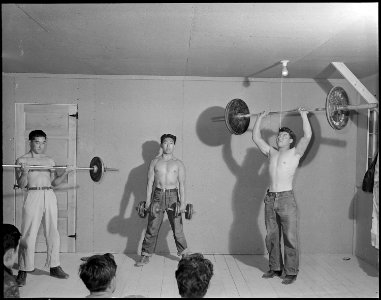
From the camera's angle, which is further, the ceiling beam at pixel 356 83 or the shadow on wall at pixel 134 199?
the shadow on wall at pixel 134 199

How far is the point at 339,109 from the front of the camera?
11.6 feet

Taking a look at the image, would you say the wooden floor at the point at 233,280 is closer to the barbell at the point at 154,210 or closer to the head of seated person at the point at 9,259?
the barbell at the point at 154,210

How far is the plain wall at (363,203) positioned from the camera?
489 centimetres

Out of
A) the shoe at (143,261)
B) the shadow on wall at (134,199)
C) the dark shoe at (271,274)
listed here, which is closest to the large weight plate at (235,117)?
the shadow on wall at (134,199)

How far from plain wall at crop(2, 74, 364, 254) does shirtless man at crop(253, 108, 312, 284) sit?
3.47ft

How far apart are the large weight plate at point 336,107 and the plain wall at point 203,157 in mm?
1535

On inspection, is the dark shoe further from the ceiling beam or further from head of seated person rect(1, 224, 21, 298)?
head of seated person rect(1, 224, 21, 298)

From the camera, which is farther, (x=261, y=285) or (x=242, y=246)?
(x=242, y=246)

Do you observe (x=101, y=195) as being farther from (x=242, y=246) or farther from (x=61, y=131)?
(x=242, y=246)

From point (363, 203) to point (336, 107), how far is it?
2.05 m

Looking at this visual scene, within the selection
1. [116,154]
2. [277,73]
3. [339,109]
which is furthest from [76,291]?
[277,73]

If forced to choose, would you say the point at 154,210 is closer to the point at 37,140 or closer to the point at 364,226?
the point at 37,140

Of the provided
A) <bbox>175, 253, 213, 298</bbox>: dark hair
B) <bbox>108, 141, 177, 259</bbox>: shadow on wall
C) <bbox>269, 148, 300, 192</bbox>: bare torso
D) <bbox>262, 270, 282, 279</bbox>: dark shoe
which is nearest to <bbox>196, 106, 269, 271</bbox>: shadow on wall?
<bbox>108, 141, 177, 259</bbox>: shadow on wall

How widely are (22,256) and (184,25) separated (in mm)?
2711
